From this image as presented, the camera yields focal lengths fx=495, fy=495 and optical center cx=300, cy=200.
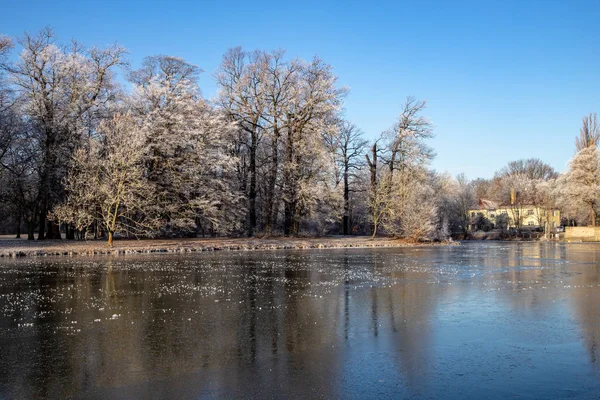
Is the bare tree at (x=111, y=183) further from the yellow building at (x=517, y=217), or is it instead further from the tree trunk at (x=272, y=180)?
the yellow building at (x=517, y=217)

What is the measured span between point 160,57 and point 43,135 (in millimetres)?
12450

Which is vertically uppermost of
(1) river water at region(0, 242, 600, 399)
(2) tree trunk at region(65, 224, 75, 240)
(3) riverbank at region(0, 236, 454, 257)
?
(2) tree trunk at region(65, 224, 75, 240)

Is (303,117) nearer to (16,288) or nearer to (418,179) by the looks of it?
(418,179)

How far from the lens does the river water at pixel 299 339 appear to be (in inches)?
256

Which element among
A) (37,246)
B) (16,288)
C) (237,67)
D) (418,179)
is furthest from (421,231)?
(16,288)

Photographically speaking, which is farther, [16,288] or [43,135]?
[43,135]

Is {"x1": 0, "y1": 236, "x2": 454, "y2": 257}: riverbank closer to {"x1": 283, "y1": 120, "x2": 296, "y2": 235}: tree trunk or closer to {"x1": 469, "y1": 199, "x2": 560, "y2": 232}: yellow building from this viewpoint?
{"x1": 283, "y1": 120, "x2": 296, "y2": 235}: tree trunk

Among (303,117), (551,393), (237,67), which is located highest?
(237,67)

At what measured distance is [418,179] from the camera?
50875 millimetres

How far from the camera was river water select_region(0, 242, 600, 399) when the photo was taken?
6.49 m

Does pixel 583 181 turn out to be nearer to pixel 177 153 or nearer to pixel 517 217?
pixel 517 217

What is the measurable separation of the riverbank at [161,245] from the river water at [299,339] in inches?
578

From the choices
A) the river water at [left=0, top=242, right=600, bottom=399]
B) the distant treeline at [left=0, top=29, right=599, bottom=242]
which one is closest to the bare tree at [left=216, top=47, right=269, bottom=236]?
the distant treeline at [left=0, top=29, right=599, bottom=242]

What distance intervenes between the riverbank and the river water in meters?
14.7
